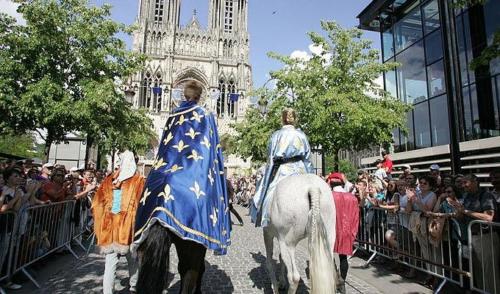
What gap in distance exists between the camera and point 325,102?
496 inches

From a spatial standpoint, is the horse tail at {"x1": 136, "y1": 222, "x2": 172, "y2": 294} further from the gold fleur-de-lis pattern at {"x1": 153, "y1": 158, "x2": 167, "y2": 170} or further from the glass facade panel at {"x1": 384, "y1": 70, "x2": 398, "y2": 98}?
the glass facade panel at {"x1": 384, "y1": 70, "x2": 398, "y2": 98}

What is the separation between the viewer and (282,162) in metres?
4.56

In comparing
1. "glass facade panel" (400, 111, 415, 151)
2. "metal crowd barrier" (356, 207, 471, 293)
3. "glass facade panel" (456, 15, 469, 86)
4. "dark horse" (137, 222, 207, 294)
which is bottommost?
"metal crowd barrier" (356, 207, 471, 293)

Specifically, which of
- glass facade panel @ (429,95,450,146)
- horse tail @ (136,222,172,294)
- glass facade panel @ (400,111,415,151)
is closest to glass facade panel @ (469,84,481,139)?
glass facade panel @ (429,95,450,146)

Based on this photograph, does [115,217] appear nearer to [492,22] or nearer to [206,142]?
[206,142]

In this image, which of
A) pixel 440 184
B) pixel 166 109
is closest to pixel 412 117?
pixel 440 184

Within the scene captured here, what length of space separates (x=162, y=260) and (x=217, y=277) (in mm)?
3268

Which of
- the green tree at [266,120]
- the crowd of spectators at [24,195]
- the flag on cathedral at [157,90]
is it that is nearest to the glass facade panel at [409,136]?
the green tree at [266,120]

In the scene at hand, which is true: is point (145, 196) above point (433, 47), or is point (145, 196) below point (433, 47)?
below

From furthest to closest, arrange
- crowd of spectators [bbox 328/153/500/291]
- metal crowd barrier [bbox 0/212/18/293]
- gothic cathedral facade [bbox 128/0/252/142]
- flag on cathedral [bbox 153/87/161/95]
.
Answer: gothic cathedral facade [bbox 128/0/252/142], flag on cathedral [bbox 153/87/161/95], metal crowd barrier [bbox 0/212/18/293], crowd of spectators [bbox 328/153/500/291]

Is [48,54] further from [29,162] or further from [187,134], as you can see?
[187,134]

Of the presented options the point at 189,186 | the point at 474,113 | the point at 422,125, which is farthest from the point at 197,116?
the point at 422,125

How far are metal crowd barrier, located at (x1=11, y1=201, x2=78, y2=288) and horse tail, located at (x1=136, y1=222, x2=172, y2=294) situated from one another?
11.5ft

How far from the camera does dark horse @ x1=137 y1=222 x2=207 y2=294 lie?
2.48 metres
